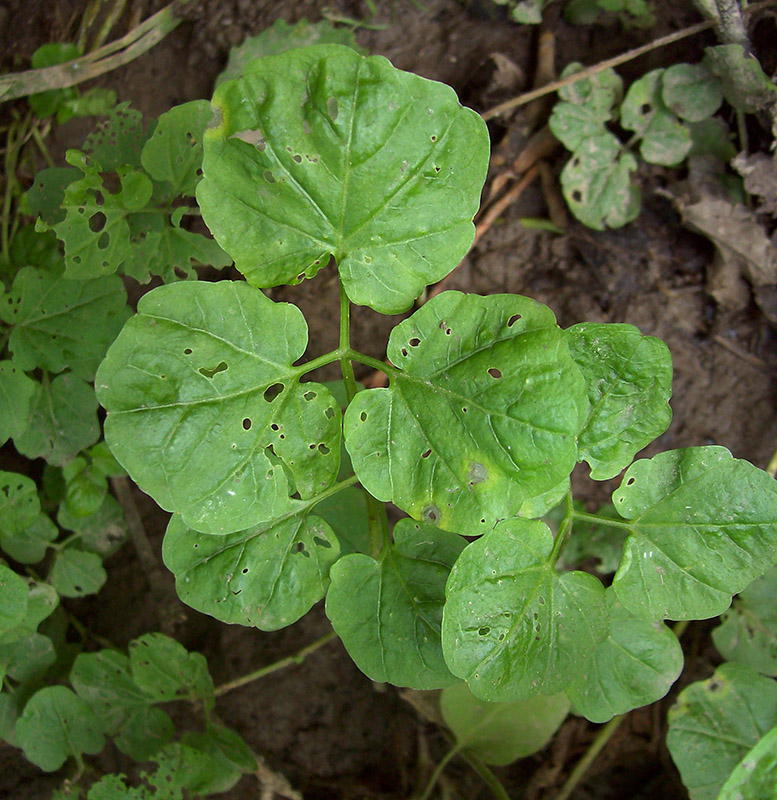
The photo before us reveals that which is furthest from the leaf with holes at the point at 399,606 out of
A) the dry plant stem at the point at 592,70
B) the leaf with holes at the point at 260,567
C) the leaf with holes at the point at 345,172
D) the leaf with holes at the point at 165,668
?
the dry plant stem at the point at 592,70

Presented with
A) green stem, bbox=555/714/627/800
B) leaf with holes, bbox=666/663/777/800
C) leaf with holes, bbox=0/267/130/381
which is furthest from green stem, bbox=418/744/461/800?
Answer: leaf with holes, bbox=0/267/130/381

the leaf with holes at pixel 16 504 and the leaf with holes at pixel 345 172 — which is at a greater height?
the leaf with holes at pixel 345 172

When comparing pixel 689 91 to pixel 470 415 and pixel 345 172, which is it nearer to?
pixel 345 172

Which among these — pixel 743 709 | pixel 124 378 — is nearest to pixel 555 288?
pixel 743 709

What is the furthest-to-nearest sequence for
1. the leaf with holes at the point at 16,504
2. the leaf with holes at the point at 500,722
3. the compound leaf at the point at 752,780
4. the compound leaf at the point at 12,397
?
the leaf with holes at the point at 500,722, the leaf with holes at the point at 16,504, the compound leaf at the point at 12,397, the compound leaf at the point at 752,780

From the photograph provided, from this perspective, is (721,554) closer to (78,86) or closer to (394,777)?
(394,777)

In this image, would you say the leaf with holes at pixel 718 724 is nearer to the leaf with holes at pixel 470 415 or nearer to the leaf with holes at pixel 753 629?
the leaf with holes at pixel 753 629
